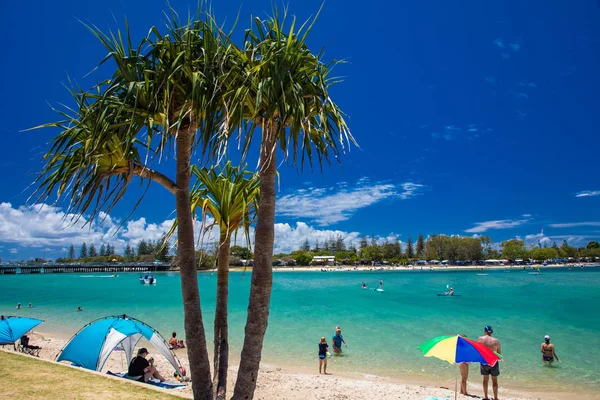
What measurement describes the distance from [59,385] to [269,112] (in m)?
6.37

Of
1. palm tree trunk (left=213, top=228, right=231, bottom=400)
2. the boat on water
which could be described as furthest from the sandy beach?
the boat on water

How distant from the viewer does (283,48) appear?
4684mm

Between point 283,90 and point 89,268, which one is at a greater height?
point 283,90

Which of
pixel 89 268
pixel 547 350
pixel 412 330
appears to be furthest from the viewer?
pixel 89 268

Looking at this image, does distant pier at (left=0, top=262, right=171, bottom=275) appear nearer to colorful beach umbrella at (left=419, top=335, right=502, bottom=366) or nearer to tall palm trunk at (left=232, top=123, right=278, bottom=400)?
colorful beach umbrella at (left=419, top=335, right=502, bottom=366)

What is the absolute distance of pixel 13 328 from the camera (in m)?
14.2

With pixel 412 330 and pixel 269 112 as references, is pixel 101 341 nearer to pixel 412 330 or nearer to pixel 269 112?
pixel 269 112

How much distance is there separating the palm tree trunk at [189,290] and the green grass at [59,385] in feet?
4.71

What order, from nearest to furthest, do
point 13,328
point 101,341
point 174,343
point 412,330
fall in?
point 101,341 → point 13,328 → point 174,343 → point 412,330

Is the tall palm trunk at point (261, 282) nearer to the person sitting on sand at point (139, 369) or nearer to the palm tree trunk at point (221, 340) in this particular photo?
the palm tree trunk at point (221, 340)

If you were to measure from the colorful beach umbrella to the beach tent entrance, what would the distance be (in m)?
8.84

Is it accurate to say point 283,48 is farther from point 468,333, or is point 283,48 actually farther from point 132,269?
point 132,269

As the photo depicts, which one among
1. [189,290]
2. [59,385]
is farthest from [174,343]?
[189,290]

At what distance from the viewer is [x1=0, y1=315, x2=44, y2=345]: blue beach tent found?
13672mm
